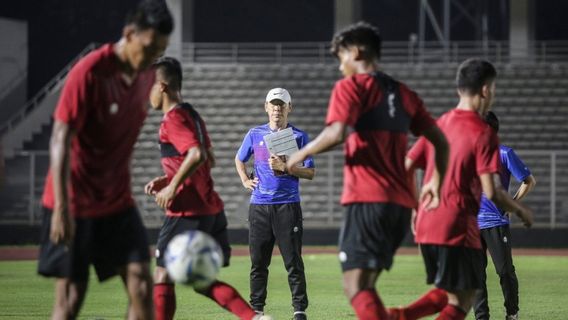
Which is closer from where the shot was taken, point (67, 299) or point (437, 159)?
point (67, 299)

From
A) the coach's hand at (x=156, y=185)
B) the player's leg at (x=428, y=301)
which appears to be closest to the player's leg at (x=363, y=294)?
the player's leg at (x=428, y=301)

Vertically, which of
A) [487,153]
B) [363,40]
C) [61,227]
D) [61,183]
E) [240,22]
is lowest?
[61,227]

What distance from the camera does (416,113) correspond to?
7.11m

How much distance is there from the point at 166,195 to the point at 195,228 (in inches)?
23.2

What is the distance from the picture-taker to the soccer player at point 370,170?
6.88 metres

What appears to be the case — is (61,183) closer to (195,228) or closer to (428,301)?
(195,228)

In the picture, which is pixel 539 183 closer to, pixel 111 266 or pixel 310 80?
pixel 310 80

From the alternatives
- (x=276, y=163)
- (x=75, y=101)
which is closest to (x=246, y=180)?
(x=276, y=163)

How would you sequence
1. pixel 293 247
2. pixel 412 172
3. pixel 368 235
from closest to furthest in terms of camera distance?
pixel 368 235
pixel 412 172
pixel 293 247

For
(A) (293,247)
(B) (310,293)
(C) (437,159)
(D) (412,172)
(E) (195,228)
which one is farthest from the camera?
(B) (310,293)

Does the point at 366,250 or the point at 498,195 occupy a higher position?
the point at 498,195

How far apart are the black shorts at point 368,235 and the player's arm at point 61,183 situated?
1754 millimetres

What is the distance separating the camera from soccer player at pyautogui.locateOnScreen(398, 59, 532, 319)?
7383 millimetres

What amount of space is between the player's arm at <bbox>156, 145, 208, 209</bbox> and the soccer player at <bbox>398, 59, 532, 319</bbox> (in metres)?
1.44
